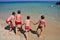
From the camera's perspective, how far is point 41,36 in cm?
1033

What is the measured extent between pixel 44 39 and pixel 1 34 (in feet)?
7.89

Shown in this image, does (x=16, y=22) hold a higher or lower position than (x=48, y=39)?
higher

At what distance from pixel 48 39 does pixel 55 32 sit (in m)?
1.61

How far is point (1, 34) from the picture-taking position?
412 inches

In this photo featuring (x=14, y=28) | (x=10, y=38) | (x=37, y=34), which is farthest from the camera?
(x=14, y=28)

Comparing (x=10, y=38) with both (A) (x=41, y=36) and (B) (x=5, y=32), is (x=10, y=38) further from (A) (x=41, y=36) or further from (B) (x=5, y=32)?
(A) (x=41, y=36)

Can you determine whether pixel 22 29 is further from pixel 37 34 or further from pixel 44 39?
pixel 44 39

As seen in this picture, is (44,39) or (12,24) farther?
(12,24)

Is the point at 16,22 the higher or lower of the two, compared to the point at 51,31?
higher

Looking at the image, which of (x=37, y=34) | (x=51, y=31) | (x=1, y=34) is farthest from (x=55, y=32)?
(x=1, y=34)

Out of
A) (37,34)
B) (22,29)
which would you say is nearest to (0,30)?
(22,29)

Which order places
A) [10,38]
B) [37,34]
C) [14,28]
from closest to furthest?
[10,38], [37,34], [14,28]

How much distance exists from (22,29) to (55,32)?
6.53 feet

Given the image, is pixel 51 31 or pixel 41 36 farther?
pixel 51 31
